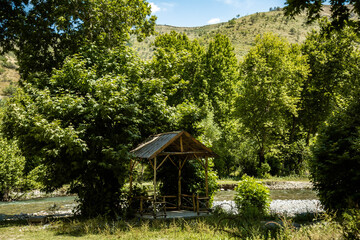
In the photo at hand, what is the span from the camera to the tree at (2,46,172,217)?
11.5 m

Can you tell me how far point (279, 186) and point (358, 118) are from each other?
61.2 feet

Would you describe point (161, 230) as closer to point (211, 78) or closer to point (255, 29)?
point (211, 78)

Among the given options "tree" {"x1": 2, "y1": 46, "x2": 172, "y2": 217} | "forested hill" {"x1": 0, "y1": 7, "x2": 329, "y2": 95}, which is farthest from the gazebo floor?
"forested hill" {"x1": 0, "y1": 7, "x2": 329, "y2": 95}

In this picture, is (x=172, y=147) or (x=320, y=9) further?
(x=172, y=147)

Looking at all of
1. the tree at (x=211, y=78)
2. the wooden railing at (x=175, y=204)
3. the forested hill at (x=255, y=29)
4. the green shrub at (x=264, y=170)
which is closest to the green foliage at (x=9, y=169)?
the wooden railing at (x=175, y=204)

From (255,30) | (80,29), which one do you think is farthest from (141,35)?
(255,30)

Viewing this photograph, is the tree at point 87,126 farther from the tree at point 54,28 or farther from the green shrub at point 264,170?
the green shrub at point 264,170

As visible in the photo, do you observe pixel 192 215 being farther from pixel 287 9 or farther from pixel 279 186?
pixel 279 186

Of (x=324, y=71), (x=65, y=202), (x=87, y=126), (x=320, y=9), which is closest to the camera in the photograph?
(x=320, y=9)

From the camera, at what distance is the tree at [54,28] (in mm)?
16141

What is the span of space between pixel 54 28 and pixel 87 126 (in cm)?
831

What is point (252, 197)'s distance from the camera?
483 inches

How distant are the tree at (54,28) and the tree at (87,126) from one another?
286cm

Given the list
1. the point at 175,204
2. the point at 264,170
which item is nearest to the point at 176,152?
the point at 175,204
